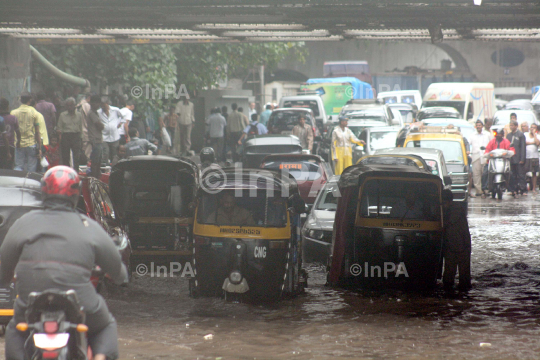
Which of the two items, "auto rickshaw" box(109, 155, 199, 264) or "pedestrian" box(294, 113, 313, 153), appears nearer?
"auto rickshaw" box(109, 155, 199, 264)

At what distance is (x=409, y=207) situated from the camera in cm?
1127

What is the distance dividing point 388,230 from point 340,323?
2.23 metres

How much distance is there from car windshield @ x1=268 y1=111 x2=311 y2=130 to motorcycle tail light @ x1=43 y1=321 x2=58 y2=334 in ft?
82.5

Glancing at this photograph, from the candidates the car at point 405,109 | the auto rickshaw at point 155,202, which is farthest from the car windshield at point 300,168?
the car at point 405,109

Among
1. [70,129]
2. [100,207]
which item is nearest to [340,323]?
[100,207]

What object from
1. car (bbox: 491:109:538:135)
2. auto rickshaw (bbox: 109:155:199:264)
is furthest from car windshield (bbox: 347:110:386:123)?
auto rickshaw (bbox: 109:155:199:264)

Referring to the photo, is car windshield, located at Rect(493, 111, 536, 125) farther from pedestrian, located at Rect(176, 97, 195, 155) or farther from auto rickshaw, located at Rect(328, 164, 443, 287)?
auto rickshaw, located at Rect(328, 164, 443, 287)

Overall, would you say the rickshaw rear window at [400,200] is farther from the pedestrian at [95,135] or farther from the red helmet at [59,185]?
the pedestrian at [95,135]

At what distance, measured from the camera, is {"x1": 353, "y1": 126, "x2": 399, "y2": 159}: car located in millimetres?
25244

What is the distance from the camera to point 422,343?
820 centimetres

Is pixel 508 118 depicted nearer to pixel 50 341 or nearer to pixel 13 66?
pixel 13 66

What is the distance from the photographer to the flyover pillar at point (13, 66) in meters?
18.2

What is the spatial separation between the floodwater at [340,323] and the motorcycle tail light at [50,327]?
10.6 feet

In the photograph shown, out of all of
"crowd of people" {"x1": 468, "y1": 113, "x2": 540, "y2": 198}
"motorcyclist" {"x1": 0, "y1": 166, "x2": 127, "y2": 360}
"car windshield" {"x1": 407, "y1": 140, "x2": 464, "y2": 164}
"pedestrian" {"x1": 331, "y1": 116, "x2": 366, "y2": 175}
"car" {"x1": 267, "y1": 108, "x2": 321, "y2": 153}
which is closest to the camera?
"motorcyclist" {"x1": 0, "y1": 166, "x2": 127, "y2": 360}
